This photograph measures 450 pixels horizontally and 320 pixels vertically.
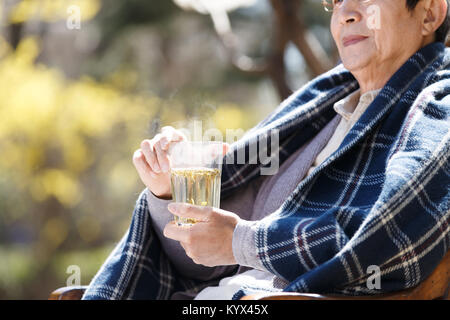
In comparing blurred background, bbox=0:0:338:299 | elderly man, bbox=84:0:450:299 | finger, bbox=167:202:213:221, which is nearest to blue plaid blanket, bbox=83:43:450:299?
elderly man, bbox=84:0:450:299

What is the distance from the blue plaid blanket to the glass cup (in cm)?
14

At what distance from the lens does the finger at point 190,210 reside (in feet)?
4.46

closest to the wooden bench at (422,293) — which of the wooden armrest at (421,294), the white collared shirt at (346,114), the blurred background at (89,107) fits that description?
the wooden armrest at (421,294)

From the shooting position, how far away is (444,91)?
1516 mm

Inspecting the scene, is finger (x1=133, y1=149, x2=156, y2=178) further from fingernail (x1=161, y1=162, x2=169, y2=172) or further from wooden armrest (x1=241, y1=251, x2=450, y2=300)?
wooden armrest (x1=241, y1=251, x2=450, y2=300)

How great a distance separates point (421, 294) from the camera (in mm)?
1314

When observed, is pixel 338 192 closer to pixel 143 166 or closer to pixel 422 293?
pixel 422 293

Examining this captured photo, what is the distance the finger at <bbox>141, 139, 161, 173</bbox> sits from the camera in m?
1.64

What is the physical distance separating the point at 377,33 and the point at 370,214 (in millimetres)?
552

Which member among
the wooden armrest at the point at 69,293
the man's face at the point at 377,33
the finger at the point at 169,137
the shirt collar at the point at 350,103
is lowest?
the wooden armrest at the point at 69,293

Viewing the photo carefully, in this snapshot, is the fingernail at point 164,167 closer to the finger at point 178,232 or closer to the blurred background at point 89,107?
the finger at point 178,232

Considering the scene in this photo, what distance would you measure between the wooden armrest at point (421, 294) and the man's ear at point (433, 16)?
63cm

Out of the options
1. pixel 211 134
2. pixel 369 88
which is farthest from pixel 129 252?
pixel 369 88
